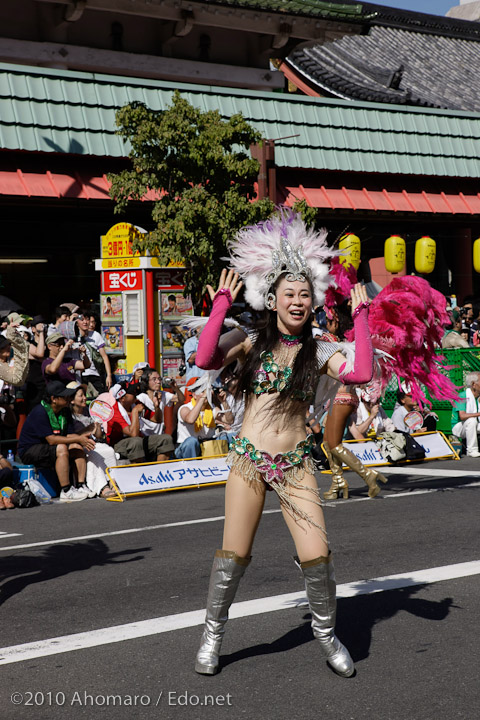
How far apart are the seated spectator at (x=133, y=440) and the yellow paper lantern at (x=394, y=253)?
30.2 feet

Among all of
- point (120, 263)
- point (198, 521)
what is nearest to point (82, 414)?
point (198, 521)

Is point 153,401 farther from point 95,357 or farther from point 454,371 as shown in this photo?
point 454,371

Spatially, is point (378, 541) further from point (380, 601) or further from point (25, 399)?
point (25, 399)

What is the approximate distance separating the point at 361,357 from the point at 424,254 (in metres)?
16.4

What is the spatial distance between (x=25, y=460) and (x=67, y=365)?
5.60 ft

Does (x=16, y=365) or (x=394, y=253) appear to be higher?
(x=394, y=253)

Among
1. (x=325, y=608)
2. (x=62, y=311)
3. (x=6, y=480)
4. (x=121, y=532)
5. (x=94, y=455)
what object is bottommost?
Result: (x=121, y=532)

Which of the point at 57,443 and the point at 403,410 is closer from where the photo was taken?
the point at 57,443

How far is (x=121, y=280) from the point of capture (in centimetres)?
1591

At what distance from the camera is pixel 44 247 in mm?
17812

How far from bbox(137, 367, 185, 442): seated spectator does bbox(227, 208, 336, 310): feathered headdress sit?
303 inches

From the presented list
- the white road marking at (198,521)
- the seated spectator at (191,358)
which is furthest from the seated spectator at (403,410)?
the seated spectator at (191,358)

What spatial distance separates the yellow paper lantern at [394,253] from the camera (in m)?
20.4

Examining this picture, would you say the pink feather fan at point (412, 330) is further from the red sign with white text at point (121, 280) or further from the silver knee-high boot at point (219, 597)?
the red sign with white text at point (121, 280)
